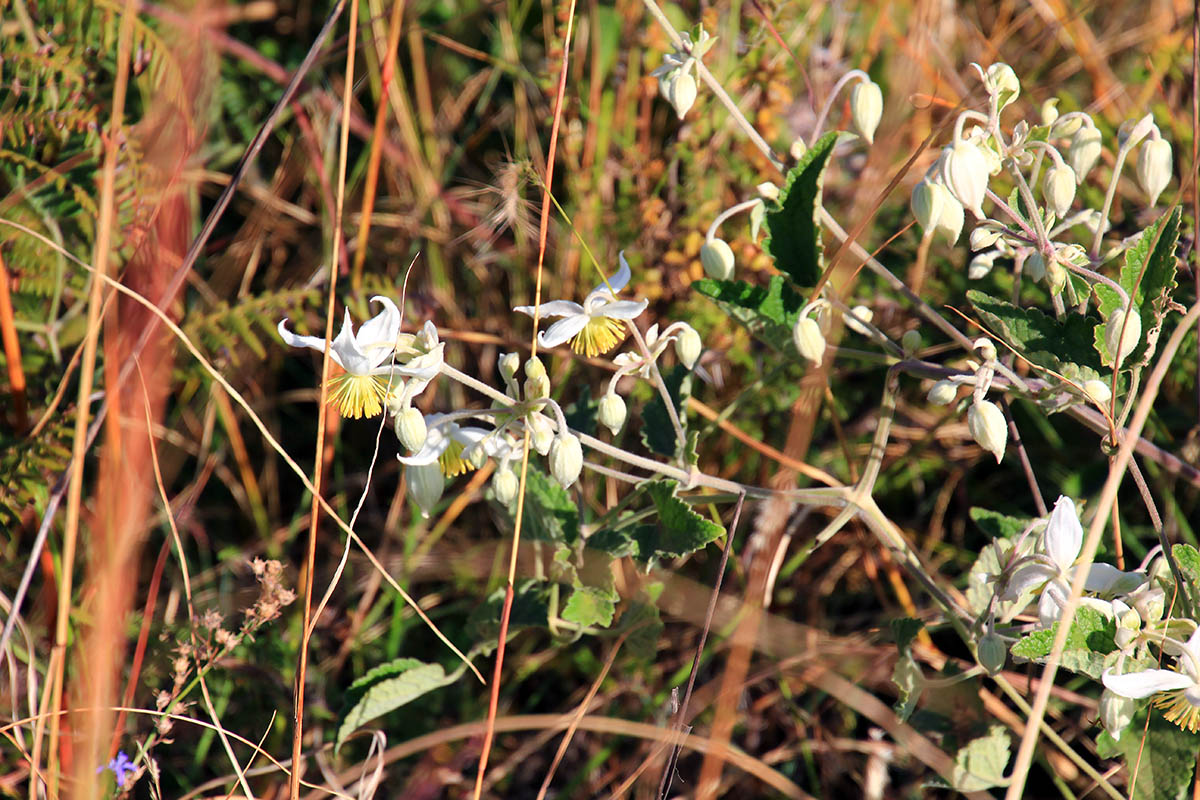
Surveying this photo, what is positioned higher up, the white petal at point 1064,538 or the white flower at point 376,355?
the white flower at point 376,355

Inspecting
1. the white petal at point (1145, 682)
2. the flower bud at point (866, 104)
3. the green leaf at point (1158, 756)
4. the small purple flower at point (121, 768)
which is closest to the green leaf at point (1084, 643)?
the white petal at point (1145, 682)

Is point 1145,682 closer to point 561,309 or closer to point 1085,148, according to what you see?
point 1085,148

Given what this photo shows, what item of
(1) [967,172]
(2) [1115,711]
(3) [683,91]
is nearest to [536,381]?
(3) [683,91]

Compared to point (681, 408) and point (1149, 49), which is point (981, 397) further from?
point (1149, 49)

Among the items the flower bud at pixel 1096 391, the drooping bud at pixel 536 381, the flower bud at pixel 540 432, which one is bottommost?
the flower bud at pixel 540 432

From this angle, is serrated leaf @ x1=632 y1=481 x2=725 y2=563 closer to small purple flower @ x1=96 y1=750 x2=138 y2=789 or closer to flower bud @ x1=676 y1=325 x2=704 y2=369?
flower bud @ x1=676 y1=325 x2=704 y2=369

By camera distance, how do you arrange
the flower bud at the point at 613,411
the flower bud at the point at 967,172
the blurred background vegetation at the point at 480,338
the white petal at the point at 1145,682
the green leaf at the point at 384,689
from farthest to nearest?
the blurred background vegetation at the point at 480,338 < the green leaf at the point at 384,689 < the flower bud at the point at 613,411 < the flower bud at the point at 967,172 < the white petal at the point at 1145,682

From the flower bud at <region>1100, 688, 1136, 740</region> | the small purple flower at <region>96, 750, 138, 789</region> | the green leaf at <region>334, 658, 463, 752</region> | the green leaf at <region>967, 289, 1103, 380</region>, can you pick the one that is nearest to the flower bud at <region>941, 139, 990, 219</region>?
the green leaf at <region>967, 289, 1103, 380</region>

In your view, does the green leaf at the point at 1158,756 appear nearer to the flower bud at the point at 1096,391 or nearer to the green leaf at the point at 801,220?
the flower bud at the point at 1096,391
